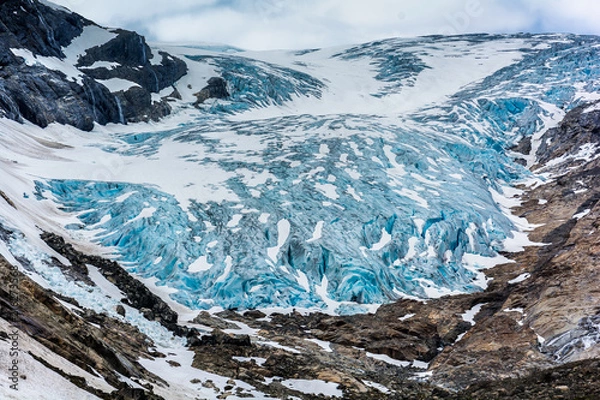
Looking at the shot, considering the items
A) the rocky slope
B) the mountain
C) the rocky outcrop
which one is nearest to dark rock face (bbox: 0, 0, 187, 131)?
the rocky slope

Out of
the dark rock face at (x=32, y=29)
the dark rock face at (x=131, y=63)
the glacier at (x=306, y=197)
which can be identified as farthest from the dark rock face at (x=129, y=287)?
the dark rock face at (x=131, y=63)

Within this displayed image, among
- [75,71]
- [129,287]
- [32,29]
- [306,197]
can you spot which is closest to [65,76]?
[75,71]

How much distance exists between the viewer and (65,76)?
70.7 m

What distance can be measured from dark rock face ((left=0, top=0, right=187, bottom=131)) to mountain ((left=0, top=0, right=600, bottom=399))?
31 centimetres

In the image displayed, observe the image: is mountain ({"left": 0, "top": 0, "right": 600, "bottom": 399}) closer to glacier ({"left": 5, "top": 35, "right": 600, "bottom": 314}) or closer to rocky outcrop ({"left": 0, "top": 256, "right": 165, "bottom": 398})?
rocky outcrop ({"left": 0, "top": 256, "right": 165, "bottom": 398})

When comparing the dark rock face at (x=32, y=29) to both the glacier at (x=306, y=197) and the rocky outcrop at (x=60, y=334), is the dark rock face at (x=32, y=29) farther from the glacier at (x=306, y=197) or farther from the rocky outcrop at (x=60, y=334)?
the rocky outcrop at (x=60, y=334)

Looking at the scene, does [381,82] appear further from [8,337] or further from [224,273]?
[8,337]

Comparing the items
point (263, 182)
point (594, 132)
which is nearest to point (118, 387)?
point (263, 182)

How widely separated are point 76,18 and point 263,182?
54.4 metres

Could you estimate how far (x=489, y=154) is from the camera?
204ft

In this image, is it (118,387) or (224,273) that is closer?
(118,387)

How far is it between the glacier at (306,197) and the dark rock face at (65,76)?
2893mm

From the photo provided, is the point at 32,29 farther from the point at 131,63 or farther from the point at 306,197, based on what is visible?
the point at 306,197

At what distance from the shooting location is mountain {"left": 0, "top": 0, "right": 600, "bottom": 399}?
21.8 meters
